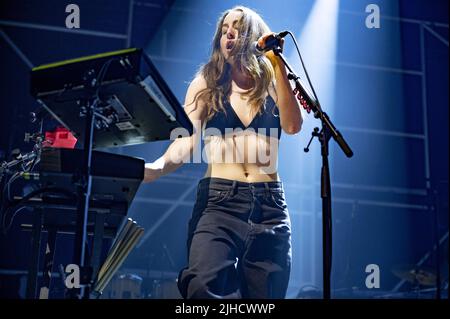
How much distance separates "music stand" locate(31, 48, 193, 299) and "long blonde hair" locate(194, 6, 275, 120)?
0.35 meters

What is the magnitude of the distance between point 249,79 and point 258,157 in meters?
0.40

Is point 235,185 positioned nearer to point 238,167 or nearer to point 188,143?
point 238,167

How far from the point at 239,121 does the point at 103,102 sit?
0.60 metres

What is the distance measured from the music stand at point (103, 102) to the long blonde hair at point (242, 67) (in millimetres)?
353

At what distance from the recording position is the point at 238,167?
2232 mm

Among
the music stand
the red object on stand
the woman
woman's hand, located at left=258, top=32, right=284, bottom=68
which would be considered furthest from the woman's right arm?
the red object on stand

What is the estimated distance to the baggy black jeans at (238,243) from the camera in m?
2.06

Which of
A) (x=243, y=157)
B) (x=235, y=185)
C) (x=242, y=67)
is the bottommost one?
(x=235, y=185)

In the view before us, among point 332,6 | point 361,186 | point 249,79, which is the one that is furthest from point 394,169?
point 249,79

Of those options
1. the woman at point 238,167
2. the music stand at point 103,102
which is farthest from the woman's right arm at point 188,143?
the music stand at point 103,102

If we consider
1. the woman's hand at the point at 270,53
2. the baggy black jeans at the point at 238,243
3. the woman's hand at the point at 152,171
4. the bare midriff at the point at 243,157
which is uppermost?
the woman's hand at the point at 270,53

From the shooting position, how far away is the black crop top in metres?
2.30

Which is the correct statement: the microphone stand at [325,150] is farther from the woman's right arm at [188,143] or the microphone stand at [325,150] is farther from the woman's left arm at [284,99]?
the woman's right arm at [188,143]

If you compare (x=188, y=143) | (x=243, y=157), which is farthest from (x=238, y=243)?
(x=188, y=143)
